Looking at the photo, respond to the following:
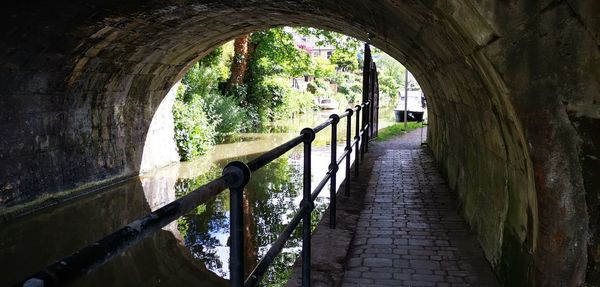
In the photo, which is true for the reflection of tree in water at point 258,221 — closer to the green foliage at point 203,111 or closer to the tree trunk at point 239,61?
the green foliage at point 203,111

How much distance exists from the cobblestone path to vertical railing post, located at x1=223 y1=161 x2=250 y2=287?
194cm

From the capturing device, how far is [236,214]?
1.87 metres

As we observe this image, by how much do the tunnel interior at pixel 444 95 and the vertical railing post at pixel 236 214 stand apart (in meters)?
1.49

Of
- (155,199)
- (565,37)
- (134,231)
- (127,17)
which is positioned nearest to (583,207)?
(565,37)

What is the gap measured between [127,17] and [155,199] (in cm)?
346

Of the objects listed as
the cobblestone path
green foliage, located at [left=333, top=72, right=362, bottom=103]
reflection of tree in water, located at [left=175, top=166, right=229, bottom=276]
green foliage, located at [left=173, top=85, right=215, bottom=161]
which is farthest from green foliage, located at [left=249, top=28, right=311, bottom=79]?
green foliage, located at [left=333, top=72, right=362, bottom=103]

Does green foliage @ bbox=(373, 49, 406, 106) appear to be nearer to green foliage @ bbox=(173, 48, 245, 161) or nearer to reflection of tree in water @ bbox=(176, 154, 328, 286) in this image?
green foliage @ bbox=(173, 48, 245, 161)

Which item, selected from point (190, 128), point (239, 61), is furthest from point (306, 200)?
point (239, 61)

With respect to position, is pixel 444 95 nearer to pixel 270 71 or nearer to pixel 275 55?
pixel 275 55

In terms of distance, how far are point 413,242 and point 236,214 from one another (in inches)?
125

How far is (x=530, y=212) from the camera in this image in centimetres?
288

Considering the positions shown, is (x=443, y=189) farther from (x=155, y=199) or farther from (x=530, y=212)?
(x=155, y=199)

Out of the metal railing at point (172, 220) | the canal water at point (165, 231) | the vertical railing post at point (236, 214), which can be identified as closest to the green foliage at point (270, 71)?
the canal water at point (165, 231)

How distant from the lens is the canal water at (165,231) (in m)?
5.94
